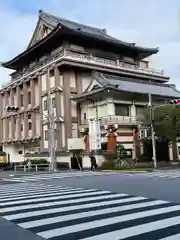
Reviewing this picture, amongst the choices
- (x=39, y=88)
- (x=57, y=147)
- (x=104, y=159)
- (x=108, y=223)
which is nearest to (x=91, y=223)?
(x=108, y=223)

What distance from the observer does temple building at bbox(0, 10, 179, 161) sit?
41.2 metres

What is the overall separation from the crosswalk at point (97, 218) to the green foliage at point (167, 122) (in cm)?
2613

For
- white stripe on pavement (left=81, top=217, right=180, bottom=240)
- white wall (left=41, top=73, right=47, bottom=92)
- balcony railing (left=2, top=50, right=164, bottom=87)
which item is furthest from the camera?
white wall (left=41, top=73, right=47, bottom=92)

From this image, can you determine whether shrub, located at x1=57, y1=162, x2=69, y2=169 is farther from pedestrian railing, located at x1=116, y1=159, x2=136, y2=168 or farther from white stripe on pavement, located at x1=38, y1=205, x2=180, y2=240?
white stripe on pavement, located at x1=38, y1=205, x2=180, y2=240

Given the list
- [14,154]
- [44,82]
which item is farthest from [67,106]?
[14,154]

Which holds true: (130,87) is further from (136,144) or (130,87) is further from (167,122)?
(167,122)

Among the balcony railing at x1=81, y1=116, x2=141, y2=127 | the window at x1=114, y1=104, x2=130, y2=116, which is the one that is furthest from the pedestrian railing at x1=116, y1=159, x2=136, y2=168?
the window at x1=114, y1=104, x2=130, y2=116

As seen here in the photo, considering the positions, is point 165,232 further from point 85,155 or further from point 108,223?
point 85,155

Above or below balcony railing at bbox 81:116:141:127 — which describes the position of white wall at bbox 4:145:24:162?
below

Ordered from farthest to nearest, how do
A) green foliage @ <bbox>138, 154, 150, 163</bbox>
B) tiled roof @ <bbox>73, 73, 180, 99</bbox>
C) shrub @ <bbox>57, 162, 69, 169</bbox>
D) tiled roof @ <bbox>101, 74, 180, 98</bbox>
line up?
tiled roof @ <bbox>101, 74, 180, 98</bbox>, shrub @ <bbox>57, 162, 69, 169</bbox>, tiled roof @ <bbox>73, 73, 180, 99</bbox>, green foliage @ <bbox>138, 154, 150, 163</bbox>

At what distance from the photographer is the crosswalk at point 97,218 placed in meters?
5.79

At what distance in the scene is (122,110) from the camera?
137 ft

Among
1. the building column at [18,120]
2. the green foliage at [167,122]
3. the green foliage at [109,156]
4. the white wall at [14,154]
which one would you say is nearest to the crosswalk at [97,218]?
the green foliage at [109,156]

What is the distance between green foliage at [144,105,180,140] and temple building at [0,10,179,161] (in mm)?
4536
